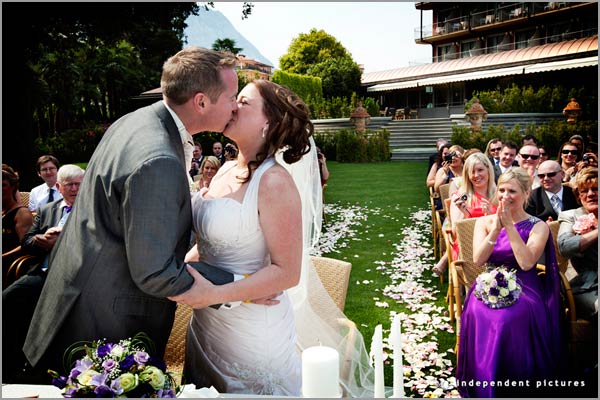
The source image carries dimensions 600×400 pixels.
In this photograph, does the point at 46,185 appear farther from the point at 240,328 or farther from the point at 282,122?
the point at 282,122

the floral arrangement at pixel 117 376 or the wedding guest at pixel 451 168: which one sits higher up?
the wedding guest at pixel 451 168

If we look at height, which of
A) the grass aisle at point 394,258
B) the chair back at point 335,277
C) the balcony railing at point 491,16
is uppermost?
the balcony railing at point 491,16

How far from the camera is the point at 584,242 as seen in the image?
3186 mm

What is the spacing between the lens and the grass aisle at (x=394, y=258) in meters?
3.81

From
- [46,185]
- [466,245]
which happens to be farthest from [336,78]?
[466,245]

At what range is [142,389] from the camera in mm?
1242

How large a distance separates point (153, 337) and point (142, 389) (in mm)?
492

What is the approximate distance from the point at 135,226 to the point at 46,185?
15.4 feet

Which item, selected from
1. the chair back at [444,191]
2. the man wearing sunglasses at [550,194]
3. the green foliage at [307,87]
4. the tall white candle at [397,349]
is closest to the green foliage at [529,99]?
the green foliage at [307,87]

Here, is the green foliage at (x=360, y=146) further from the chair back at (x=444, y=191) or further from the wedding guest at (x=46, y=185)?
the wedding guest at (x=46, y=185)

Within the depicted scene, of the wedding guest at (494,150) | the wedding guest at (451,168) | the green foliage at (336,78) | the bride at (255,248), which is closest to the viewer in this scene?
the bride at (255,248)

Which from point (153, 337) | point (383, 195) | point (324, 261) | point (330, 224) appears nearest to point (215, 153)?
point (330, 224)

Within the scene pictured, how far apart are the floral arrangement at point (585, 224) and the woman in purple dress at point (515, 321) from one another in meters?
0.28

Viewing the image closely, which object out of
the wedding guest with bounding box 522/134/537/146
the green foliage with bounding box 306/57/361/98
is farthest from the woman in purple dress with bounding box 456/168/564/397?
the green foliage with bounding box 306/57/361/98
